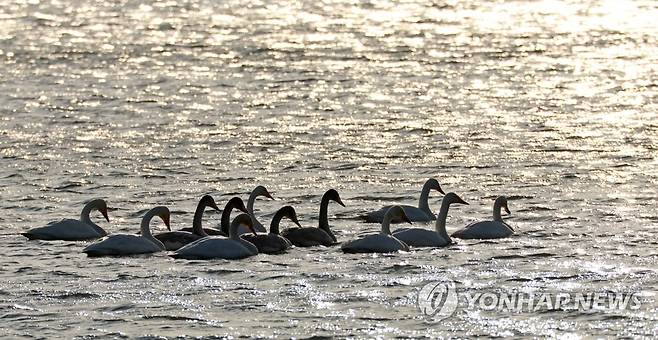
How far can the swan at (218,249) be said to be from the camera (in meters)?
21.2

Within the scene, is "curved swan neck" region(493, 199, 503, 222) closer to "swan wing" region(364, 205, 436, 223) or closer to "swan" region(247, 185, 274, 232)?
"swan wing" region(364, 205, 436, 223)

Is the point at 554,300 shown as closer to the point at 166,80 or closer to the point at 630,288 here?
the point at 630,288

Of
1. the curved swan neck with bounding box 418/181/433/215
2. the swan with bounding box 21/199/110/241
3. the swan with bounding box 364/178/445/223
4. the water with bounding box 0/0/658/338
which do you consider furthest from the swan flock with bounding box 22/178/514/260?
the curved swan neck with bounding box 418/181/433/215

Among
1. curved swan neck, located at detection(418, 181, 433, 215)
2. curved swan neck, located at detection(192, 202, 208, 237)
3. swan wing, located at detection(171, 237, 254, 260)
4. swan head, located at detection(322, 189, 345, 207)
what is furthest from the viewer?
curved swan neck, located at detection(418, 181, 433, 215)

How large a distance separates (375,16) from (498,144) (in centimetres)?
2726

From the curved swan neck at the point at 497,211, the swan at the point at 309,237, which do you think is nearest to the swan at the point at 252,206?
→ the swan at the point at 309,237

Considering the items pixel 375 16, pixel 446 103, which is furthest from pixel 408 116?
pixel 375 16

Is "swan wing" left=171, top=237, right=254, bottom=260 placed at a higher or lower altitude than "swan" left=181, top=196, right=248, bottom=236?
lower

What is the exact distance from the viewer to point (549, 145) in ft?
103

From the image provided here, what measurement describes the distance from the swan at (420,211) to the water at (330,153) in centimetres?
Result: 31

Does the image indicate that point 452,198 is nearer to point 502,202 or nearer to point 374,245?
point 502,202

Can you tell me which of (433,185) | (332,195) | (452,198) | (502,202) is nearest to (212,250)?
(332,195)

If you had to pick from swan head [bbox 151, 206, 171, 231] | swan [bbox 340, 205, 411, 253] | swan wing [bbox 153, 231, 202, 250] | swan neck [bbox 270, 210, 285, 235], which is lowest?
swan [bbox 340, 205, 411, 253]

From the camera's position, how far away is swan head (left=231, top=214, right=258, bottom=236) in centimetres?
2159
